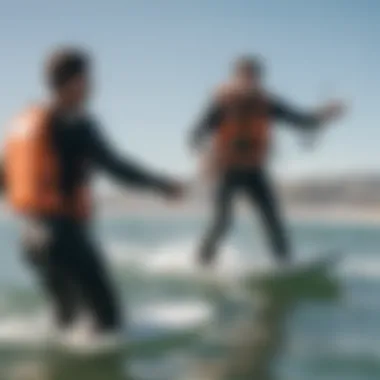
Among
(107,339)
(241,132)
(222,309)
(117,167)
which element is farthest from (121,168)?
(241,132)

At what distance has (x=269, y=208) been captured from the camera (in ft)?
25.9

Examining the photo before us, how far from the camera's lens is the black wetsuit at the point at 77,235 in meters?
5.79

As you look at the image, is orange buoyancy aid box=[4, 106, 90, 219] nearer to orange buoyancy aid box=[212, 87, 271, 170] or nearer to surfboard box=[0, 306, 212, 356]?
surfboard box=[0, 306, 212, 356]

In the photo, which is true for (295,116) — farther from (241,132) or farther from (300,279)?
(300,279)

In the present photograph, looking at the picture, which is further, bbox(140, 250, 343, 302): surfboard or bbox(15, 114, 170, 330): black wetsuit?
bbox(140, 250, 343, 302): surfboard

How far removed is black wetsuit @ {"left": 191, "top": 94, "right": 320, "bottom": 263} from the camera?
7.48 meters

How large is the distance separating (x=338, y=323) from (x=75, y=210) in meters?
1.65

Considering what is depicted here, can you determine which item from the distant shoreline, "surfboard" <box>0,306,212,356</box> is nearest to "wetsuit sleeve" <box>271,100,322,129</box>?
the distant shoreline

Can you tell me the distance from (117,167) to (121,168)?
0.02m

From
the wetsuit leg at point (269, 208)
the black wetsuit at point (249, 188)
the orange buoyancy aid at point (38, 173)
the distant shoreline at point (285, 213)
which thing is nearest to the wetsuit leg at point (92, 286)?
the orange buoyancy aid at point (38, 173)

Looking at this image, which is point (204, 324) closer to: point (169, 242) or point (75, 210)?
point (75, 210)

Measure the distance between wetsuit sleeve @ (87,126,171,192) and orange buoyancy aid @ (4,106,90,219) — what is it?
0.16 meters

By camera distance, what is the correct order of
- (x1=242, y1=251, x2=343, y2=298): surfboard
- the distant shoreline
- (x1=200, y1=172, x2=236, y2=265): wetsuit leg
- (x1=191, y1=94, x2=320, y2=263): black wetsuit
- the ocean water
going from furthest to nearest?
(x1=200, y1=172, x2=236, y2=265): wetsuit leg < (x1=191, y1=94, x2=320, y2=263): black wetsuit < (x1=242, y1=251, x2=343, y2=298): surfboard < the distant shoreline < the ocean water

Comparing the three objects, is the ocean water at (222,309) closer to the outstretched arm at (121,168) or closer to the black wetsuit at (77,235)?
the black wetsuit at (77,235)
